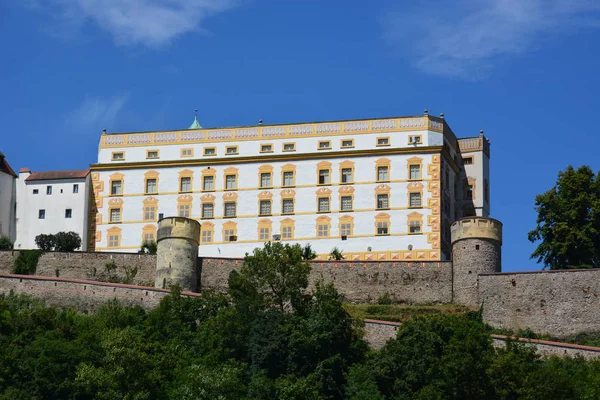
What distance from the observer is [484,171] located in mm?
102812

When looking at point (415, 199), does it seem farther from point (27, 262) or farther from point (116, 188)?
point (27, 262)

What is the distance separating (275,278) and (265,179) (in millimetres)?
18288

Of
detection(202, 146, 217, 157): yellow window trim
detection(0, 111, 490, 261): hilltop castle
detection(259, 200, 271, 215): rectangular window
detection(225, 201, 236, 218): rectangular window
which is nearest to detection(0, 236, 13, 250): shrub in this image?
detection(0, 111, 490, 261): hilltop castle

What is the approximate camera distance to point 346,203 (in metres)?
96.8

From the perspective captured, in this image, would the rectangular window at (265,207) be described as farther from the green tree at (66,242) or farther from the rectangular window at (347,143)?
the green tree at (66,242)

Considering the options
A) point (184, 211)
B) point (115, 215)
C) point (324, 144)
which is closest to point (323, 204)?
point (324, 144)

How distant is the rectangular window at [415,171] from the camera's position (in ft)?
316

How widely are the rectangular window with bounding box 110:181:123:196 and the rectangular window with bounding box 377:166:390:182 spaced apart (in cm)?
1689

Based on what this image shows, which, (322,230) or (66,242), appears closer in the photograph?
(66,242)

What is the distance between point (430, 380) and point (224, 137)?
31.9 m

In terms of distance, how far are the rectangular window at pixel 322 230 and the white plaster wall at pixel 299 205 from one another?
1.22 feet

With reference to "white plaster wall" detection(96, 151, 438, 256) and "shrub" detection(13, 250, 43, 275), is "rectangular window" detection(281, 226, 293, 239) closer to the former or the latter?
"white plaster wall" detection(96, 151, 438, 256)

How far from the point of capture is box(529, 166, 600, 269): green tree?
8831 centimetres

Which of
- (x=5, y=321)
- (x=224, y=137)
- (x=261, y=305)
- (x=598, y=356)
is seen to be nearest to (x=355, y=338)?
(x=261, y=305)
